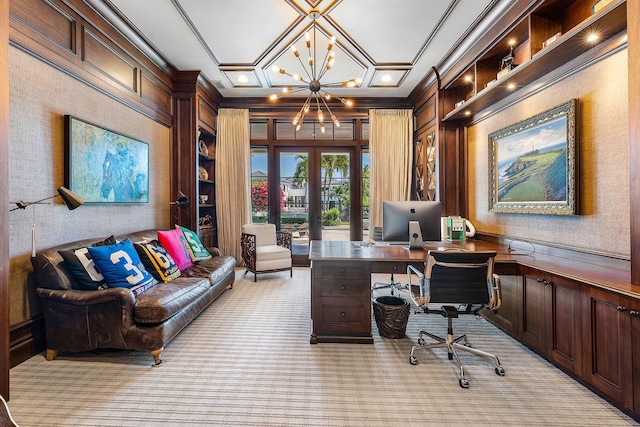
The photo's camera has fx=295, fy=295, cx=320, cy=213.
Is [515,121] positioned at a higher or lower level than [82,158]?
higher

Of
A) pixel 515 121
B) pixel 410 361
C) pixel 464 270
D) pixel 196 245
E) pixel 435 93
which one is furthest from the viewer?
pixel 435 93

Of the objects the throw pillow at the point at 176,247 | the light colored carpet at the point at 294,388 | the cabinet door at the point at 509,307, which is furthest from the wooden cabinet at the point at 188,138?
Result: the cabinet door at the point at 509,307

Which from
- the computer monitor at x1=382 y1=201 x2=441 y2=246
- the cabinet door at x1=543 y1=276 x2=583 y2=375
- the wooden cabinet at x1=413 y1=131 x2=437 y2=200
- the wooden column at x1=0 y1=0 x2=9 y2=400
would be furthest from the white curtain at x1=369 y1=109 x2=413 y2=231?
the wooden column at x1=0 y1=0 x2=9 y2=400

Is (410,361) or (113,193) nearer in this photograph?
(410,361)

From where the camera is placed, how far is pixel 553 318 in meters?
2.22

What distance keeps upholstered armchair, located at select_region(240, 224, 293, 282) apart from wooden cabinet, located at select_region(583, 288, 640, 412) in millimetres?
3836

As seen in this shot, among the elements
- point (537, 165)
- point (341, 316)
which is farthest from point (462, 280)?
point (537, 165)

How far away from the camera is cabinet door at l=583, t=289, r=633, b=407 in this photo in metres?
1.69

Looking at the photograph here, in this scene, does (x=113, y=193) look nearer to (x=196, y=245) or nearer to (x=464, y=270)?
(x=196, y=245)

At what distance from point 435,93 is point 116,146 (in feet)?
14.7

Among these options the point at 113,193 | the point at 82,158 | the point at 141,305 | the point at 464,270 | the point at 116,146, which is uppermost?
the point at 116,146

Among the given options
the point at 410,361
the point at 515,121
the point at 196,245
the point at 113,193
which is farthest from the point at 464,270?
the point at 113,193

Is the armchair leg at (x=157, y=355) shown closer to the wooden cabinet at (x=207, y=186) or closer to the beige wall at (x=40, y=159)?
the beige wall at (x=40, y=159)

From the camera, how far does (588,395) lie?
1.94 metres
